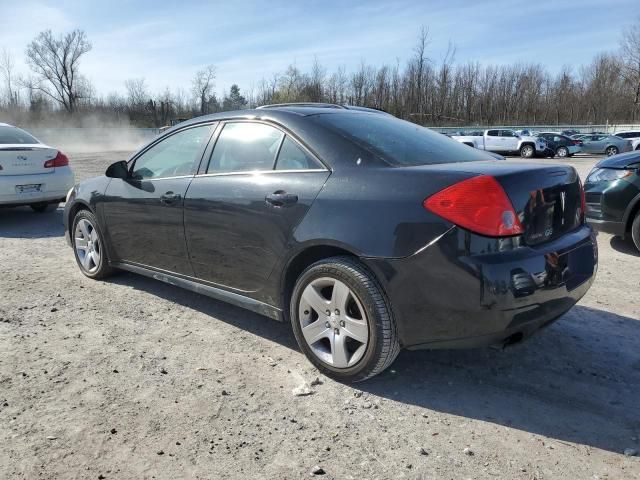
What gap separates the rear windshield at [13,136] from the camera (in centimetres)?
788

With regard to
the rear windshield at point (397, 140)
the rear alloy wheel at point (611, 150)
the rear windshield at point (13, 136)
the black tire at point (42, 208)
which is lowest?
the black tire at point (42, 208)

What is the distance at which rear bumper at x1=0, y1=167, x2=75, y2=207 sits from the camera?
7383 mm

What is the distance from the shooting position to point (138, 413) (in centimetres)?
262

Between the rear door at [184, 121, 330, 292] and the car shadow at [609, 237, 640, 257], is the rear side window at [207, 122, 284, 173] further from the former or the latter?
the car shadow at [609, 237, 640, 257]

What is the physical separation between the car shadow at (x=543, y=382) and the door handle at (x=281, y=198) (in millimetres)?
1049

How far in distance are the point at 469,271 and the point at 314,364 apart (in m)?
1.16

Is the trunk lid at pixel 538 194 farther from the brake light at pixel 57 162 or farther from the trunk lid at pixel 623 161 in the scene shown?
the brake light at pixel 57 162

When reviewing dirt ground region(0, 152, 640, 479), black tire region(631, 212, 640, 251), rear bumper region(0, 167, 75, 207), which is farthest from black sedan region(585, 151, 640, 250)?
rear bumper region(0, 167, 75, 207)

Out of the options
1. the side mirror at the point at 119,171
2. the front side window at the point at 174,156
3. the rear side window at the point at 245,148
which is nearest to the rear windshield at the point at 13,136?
the side mirror at the point at 119,171

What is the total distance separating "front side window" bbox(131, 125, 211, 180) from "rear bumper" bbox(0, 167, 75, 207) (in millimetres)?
4256

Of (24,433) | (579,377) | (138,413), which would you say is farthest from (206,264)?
(579,377)

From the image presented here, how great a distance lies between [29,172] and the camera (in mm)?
7625

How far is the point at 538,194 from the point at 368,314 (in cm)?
109

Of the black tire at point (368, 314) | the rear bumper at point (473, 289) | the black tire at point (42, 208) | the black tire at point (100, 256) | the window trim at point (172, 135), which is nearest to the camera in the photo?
the rear bumper at point (473, 289)
